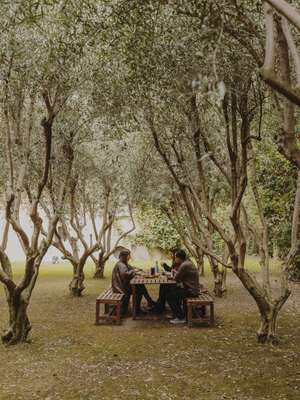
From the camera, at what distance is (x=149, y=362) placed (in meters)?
8.53

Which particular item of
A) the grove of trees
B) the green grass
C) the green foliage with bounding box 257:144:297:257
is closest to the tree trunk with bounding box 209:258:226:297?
the grove of trees

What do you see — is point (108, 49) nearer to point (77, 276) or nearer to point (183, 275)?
point (183, 275)

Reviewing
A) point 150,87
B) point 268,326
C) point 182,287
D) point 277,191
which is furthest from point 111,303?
point 277,191

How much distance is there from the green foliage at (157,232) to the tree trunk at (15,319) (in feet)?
78.8

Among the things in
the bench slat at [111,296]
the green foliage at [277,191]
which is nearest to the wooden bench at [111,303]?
the bench slat at [111,296]

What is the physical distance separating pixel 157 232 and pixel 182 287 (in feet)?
72.9

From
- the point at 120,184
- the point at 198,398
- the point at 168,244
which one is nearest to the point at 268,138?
the point at 120,184

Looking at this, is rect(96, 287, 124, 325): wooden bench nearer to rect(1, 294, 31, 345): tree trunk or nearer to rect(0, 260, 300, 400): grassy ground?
rect(0, 260, 300, 400): grassy ground

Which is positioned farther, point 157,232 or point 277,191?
point 157,232

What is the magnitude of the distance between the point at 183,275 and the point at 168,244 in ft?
72.7

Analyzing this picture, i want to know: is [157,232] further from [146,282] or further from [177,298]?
[177,298]

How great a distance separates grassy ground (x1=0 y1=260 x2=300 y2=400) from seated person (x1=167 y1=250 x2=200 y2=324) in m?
0.52

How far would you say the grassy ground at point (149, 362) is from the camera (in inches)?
276

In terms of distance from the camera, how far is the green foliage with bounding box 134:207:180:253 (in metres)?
33.8
